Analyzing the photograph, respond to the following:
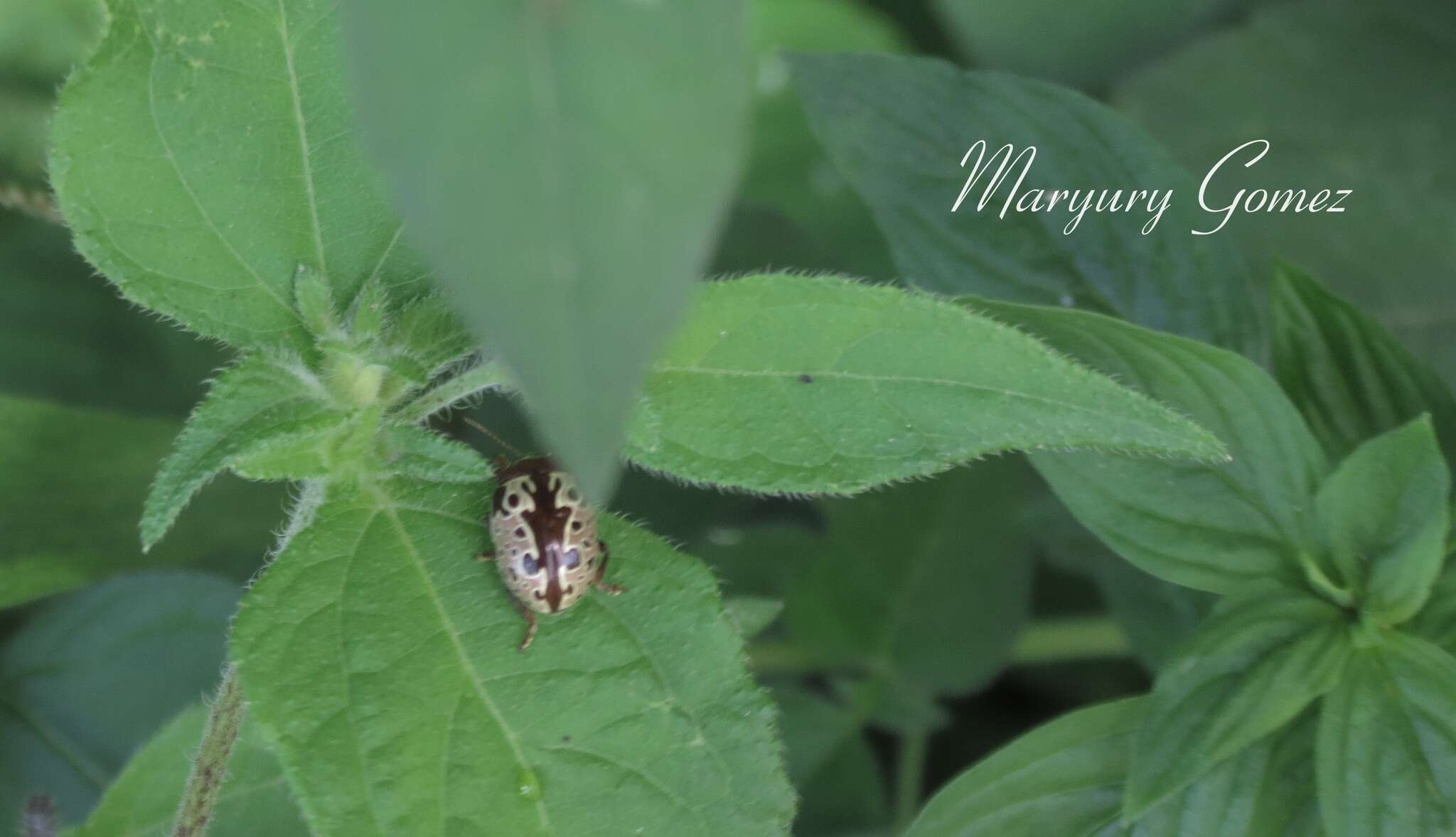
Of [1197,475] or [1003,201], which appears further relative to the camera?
[1003,201]

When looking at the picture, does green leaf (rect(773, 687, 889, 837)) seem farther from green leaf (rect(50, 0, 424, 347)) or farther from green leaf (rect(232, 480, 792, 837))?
green leaf (rect(50, 0, 424, 347))

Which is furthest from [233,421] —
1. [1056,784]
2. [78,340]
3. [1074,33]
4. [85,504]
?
[1074,33]

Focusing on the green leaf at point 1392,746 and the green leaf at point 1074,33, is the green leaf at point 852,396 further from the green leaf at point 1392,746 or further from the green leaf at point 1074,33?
the green leaf at point 1074,33

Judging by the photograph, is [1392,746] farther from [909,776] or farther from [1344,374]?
[909,776]

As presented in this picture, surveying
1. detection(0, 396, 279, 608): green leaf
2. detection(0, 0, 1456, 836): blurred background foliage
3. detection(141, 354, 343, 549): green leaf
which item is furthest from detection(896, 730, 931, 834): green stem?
detection(141, 354, 343, 549): green leaf

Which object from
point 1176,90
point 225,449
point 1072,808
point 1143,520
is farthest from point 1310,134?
point 225,449

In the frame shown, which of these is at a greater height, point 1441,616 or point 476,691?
point 1441,616
